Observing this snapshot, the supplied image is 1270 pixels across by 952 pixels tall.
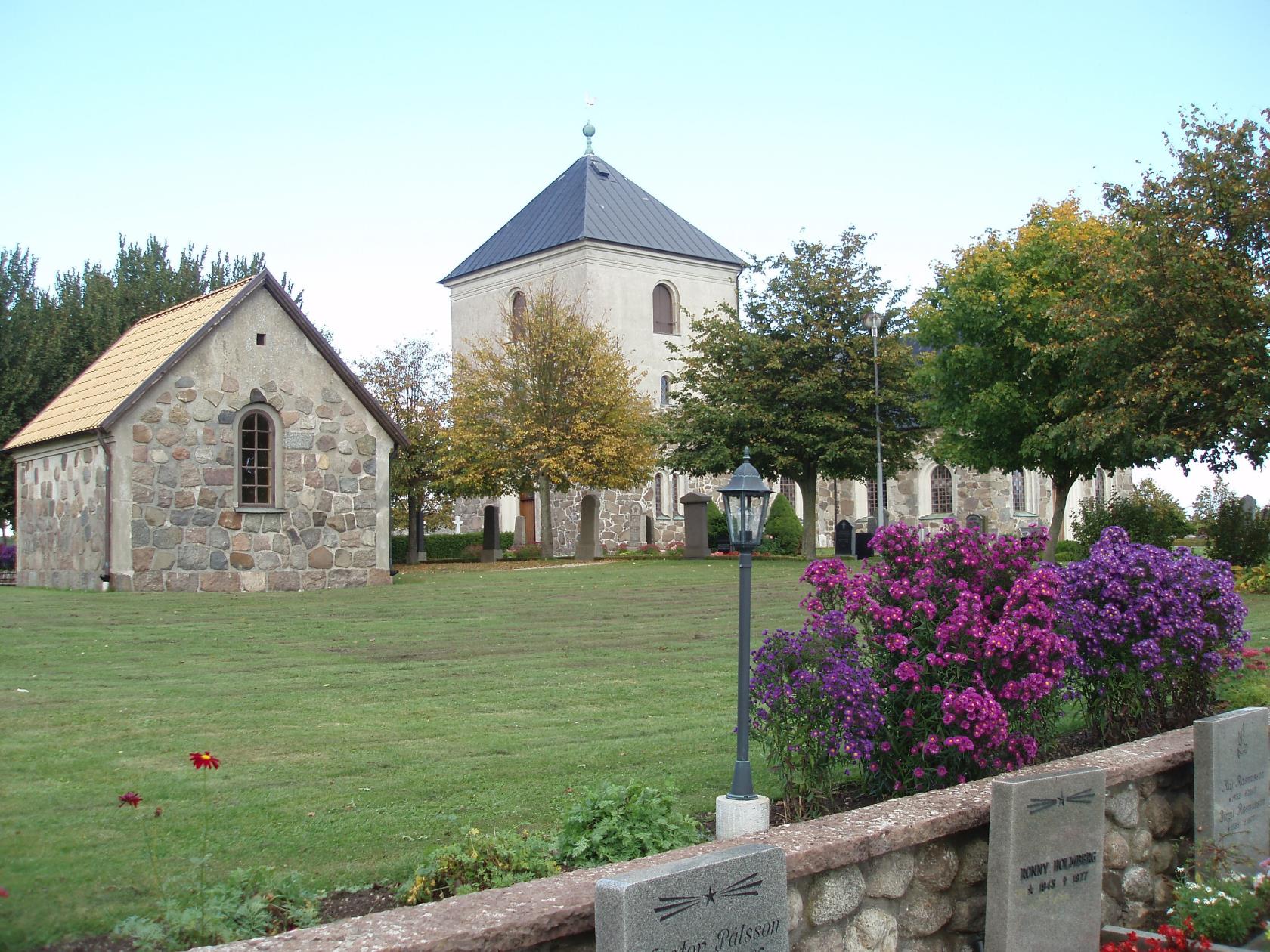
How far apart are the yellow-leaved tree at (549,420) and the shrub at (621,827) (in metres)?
30.1

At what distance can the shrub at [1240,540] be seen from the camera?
26922mm

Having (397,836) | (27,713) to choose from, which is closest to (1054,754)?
(397,836)

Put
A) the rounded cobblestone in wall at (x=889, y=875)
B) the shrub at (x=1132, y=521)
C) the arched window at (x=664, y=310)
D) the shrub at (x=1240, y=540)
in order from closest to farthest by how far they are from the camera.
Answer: the rounded cobblestone in wall at (x=889, y=875), the shrub at (x=1240, y=540), the shrub at (x=1132, y=521), the arched window at (x=664, y=310)

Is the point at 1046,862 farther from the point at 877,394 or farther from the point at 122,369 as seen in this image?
the point at 877,394

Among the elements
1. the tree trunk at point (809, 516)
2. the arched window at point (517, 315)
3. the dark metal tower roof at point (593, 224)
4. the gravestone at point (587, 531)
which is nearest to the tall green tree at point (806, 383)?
the tree trunk at point (809, 516)

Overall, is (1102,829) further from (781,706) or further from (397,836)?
(397,836)

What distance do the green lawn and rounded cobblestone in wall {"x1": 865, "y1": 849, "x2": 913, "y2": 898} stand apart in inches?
55.3

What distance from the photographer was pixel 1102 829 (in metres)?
5.71

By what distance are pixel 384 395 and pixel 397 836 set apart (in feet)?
120

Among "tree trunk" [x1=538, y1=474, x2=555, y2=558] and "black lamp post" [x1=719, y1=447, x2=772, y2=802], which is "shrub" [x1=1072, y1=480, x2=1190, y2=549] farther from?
"black lamp post" [x1=719, y1=447, x2=772, y2=802]

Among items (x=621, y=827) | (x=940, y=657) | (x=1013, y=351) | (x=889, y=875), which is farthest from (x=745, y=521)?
(x=1013, y=351)

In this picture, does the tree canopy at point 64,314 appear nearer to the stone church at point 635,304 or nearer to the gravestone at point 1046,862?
the stone church at point 635,304

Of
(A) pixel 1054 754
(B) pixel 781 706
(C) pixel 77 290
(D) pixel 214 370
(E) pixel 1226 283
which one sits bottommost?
(A) pixel 1054 754

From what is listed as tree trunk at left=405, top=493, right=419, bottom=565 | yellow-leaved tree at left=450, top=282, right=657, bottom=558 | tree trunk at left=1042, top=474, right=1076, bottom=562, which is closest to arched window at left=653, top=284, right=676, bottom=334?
yellow-leaved tree at left=450, top=282, right=657, bottom=558
